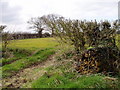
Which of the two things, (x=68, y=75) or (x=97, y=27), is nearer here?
(x=68, y=75)

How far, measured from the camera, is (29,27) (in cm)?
5262

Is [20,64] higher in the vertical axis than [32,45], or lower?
lower

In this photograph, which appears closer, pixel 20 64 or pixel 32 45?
pixel 20 64

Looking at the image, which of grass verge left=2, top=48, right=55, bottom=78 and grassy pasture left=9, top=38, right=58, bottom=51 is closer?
grass verge left=2, top=48, right=55, bottom=78

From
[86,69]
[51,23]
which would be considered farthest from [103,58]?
[51,23]

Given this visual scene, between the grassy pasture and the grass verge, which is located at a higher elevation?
the grassy pasture

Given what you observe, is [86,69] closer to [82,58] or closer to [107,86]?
[82,58]

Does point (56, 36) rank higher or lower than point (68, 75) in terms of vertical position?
higher

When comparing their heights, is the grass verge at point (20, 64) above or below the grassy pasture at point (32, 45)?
below

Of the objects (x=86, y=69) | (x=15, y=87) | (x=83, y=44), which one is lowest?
(x=15, y=87)

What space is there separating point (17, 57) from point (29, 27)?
3807 centimetres

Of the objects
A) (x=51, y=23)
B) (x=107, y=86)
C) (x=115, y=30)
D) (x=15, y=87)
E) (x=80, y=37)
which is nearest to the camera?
(x=107, y=86)

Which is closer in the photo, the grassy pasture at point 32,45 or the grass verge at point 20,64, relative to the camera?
the grass verge at point 20,64

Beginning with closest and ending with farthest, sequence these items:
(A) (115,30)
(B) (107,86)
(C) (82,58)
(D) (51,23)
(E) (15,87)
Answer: (B) (107,86)
(E) (15,87)
(C) (82,58)
(A) (115,30)
(D) (51,23)
